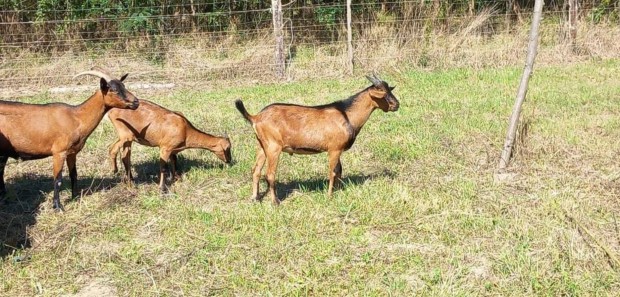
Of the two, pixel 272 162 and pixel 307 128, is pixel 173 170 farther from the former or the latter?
pixel 307 128

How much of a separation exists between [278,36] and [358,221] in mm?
8560

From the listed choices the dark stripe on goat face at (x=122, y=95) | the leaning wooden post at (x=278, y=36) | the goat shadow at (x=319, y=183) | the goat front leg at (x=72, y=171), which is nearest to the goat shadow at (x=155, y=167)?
the goat front leg at (x=72, y=171)

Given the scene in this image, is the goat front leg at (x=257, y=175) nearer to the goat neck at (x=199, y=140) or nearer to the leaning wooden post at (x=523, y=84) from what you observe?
the goat neck at (x=199, y=140)

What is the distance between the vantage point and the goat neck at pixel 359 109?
649cm

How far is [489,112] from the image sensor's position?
9.77 m

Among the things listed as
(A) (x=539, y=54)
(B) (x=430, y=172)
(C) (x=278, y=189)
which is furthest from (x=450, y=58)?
(C) (x=278, y=189)

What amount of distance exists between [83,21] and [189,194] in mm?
9196

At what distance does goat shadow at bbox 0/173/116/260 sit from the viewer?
5539 mm

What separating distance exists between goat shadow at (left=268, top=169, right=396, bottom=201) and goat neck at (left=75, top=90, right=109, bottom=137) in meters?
1.99

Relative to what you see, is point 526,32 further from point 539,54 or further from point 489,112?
point 489,112

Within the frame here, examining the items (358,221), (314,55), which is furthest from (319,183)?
(314,55)

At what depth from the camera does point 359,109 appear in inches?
256

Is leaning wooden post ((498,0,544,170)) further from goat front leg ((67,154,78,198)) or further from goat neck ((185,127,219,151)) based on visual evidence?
goat front leg ((67,154,78,198))

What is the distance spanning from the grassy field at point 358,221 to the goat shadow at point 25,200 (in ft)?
0.08
